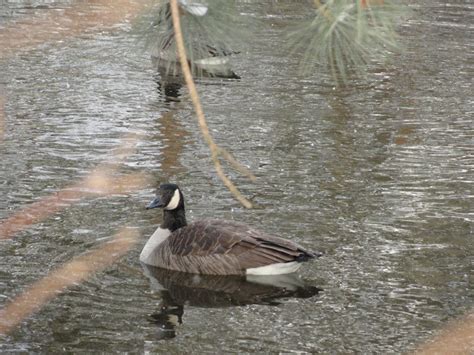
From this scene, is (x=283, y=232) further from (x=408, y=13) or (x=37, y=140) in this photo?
(x=408, y=13)

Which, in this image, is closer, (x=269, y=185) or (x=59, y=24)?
(x=269, y=185)

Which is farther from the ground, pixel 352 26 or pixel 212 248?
pixel 352 26

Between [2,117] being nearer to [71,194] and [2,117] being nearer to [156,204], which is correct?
[71,194]

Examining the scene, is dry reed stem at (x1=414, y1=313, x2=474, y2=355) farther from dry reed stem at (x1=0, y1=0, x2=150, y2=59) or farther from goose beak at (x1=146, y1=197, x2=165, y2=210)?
dry reed stem at (x1=0, y1=0, x2=150, y2=59)

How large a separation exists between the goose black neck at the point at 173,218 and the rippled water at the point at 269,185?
428mm

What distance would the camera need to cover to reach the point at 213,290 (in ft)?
29.3

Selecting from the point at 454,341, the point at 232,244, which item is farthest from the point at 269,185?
the point at 454,341

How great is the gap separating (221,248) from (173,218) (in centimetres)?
70

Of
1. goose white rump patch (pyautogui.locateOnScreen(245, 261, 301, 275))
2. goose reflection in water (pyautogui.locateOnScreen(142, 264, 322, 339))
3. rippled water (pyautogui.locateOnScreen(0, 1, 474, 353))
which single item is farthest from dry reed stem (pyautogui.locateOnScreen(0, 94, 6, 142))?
goose white rump patch (pyautogui.locateOnScreen(245, 261, 301, 275))

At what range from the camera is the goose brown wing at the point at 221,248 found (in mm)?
8930

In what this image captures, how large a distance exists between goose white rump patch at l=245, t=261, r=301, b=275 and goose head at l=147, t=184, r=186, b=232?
0.96m

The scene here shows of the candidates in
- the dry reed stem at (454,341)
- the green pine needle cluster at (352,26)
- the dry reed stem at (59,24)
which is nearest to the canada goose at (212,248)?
the dry reed stem at (454,341)

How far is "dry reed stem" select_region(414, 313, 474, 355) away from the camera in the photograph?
7.54m

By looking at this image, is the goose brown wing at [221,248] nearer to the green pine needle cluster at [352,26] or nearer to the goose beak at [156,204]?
the goose beak at [156,204]
